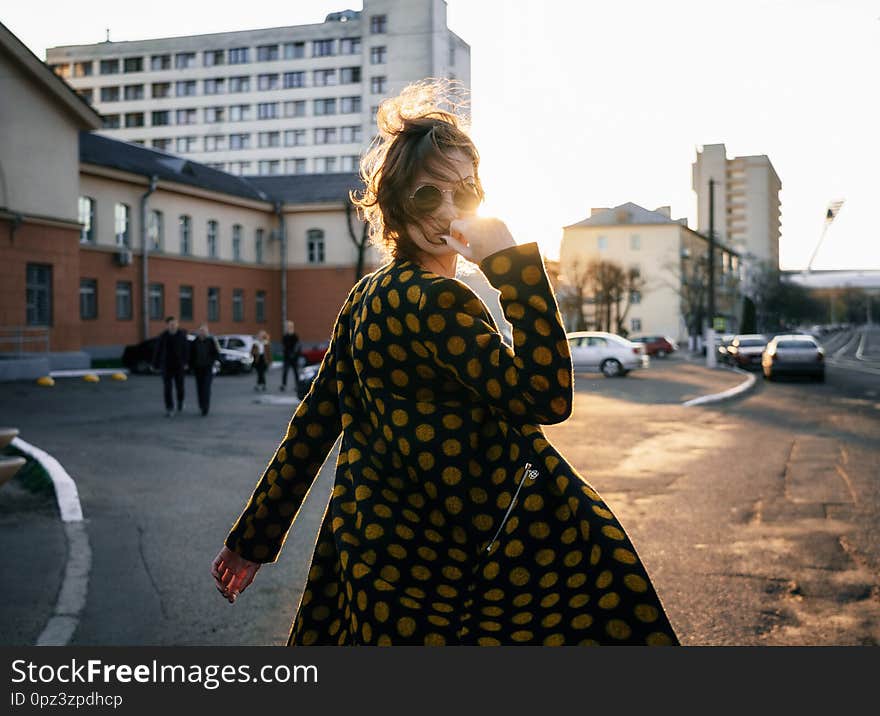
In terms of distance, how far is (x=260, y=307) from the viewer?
5062 cm

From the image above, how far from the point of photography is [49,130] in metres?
29.8

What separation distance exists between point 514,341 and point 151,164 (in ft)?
146

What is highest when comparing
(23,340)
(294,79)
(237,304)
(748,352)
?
(294,79)

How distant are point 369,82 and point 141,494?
70452 mm

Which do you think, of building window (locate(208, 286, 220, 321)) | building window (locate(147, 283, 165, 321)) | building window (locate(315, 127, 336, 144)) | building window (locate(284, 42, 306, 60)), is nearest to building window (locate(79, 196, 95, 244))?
building window (locate(147, 283, 165, 321))

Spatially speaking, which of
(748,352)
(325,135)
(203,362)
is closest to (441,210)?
(203,362)

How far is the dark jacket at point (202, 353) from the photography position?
54.7 feet

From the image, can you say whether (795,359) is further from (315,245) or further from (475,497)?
(315,245)

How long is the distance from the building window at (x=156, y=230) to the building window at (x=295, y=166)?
4076 cm

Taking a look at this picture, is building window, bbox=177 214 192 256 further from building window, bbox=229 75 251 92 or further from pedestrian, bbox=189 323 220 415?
building window, bbox=229 75 251 92

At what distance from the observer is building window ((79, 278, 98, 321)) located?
124 ft

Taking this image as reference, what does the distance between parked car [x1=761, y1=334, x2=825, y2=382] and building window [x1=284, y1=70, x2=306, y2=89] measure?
5822 centimetres

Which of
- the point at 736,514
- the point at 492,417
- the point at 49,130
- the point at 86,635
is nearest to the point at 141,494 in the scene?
the point at 86,635

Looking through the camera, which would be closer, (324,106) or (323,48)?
(323,48)
